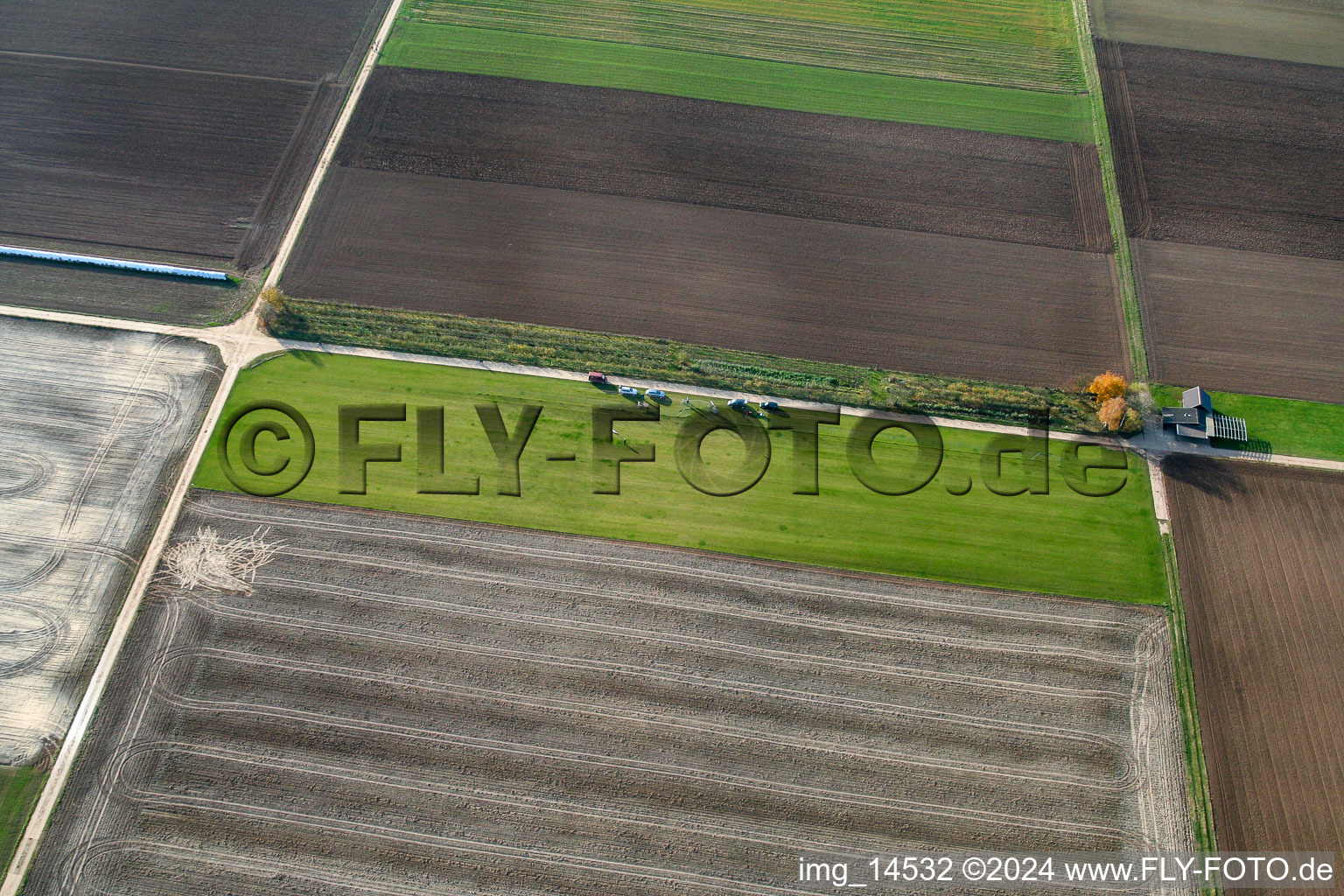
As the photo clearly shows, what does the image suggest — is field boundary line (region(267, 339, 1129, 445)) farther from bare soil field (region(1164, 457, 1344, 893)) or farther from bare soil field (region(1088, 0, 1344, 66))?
bare soil field (region(1088, 0, 1344, 66))

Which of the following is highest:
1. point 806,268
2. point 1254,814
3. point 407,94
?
point 407,94

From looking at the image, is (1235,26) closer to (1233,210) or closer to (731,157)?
(1233,210)

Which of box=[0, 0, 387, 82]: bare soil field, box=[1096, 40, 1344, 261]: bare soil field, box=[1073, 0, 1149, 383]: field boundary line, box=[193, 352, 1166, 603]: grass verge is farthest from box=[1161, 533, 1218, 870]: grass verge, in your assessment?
box=[0, 0, 387, 82]: bare soil field

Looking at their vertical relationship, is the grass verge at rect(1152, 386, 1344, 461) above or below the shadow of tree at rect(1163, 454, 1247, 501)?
above

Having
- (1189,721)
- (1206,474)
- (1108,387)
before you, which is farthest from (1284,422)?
(1189,721)

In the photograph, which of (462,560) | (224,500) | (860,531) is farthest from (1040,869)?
(224,500)

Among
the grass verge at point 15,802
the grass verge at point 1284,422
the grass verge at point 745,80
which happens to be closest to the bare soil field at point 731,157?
the grass verge at point 745,80

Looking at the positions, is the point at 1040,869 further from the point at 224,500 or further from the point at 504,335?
the point at 224,500
